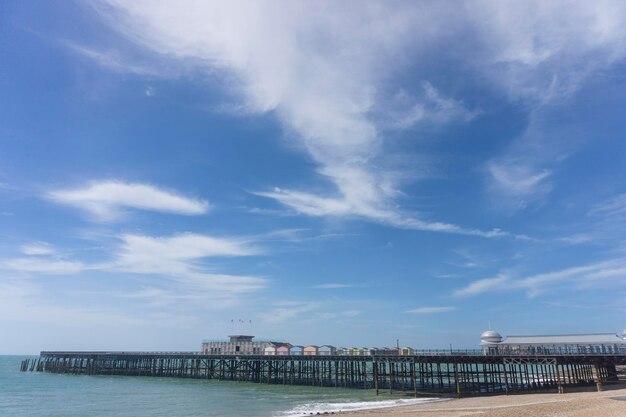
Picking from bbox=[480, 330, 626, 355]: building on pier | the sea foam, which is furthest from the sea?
bbox=[480, 330, 626, 355]: building on pier

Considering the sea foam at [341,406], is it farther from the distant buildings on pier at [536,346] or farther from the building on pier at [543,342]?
the building on pier at [543,342]

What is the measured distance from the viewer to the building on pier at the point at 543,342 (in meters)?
51.0

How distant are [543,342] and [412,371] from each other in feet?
62.7

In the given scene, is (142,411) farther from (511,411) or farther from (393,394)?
(511,411)

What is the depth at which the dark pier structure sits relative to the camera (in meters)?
44.5

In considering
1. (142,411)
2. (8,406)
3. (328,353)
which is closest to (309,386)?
(328,353)

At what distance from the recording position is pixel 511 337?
60.7 meters

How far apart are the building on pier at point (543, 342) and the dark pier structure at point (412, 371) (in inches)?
86.7

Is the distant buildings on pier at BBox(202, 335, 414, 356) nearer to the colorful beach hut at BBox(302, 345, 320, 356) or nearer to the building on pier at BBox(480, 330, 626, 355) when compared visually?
the colorful beach hut at BBox(302, 345, 320, 356)

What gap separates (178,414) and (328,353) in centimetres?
3198

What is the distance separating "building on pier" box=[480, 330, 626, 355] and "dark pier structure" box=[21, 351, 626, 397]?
7.22ft

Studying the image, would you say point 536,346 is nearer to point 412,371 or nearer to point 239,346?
point 412,371

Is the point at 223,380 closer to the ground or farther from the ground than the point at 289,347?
closer to the ground

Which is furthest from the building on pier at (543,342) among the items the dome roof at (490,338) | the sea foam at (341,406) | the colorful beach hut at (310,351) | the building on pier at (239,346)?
the building on pier at (239,346)
